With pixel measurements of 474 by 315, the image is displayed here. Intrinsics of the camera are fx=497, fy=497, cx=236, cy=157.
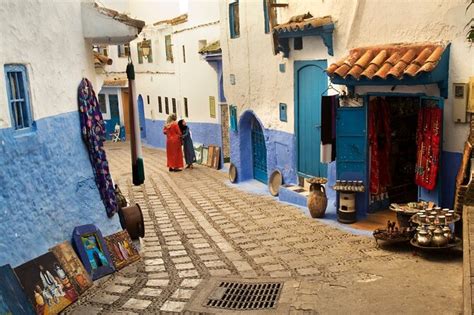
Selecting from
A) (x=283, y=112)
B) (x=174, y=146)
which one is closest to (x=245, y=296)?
→ (x=283, y=112)

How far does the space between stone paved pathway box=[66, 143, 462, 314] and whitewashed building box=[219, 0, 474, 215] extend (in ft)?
5.12

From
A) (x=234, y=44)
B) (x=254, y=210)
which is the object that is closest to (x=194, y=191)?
(x=254, y=210)

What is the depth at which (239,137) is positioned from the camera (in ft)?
51.5

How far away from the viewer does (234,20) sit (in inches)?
607

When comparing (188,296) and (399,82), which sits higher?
(399,82)

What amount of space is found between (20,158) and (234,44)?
10098mm

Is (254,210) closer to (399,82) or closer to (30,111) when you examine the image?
(399,82)

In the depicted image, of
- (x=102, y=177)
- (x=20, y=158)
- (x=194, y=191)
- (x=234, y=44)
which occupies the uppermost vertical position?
(x=234, y=44)

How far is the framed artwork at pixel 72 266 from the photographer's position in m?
6.98

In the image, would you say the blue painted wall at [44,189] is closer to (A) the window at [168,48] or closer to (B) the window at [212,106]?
(B) the window at [212,106]

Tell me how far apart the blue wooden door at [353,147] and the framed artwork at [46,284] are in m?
5.67

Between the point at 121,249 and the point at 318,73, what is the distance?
5929 millimetres

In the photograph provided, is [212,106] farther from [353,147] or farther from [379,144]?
[353,147]

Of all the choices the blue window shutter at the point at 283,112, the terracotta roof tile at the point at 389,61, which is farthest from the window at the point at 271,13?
the terracotta roof tile at the point at 389,61
